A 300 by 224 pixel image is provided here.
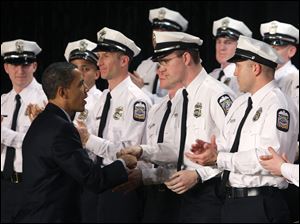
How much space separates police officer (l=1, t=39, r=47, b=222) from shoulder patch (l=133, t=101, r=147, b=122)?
1018 millimetres

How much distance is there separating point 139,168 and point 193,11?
2.27m

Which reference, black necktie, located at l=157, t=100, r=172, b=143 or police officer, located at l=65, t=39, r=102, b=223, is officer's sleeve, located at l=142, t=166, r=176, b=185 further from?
police officer, located at l=65, t=39, r=102, b=223

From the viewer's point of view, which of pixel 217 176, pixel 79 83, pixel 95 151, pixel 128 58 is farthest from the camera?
pixel 128 58

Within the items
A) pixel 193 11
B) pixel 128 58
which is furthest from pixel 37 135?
pixel 193 11

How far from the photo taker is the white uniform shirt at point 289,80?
586 centimetres

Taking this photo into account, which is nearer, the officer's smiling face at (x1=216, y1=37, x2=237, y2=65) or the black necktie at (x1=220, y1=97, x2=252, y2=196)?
→ the black necktie at (x1=220, y1=97, x2=252, y2=196)

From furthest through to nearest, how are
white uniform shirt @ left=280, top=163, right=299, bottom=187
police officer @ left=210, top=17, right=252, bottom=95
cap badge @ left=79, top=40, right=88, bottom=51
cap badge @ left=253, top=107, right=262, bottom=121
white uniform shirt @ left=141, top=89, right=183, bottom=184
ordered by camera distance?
cap badge @ left=79, top=40, right=88, bottom=51
police officer @ left=210, top=17, right=252, bottom=95
white uniform shirt @ left=141, top=89, right=183, bottom=184
cap badge @ left=253, top=107, right=262, bottom=121
white uniform shirt @ left=280, top=163, right=299, bottom=187

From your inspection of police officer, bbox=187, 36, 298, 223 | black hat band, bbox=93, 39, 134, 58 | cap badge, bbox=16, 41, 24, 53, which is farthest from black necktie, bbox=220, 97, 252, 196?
cap badge, bbox=16, 41, 24, 53

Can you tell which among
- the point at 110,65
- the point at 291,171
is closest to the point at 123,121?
the point at 110,65

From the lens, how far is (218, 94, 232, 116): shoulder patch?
5.07 meters

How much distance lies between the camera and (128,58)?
5.90 meters

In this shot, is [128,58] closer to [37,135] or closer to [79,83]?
[79,83]

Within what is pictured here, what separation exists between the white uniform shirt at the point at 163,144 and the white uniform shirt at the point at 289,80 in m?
0.96

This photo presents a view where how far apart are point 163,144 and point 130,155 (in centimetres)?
37
